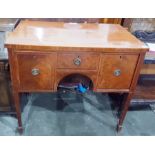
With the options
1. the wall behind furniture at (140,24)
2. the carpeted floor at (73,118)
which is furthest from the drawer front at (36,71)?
the wall behind furniture at (140,24)

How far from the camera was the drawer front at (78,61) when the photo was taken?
3.28 ft

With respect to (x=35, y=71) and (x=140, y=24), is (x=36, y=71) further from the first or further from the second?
(x=140, y=24)

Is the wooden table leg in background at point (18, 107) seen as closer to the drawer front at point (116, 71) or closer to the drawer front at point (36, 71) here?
the drawer front at point (36, 71)

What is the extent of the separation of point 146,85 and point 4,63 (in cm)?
120

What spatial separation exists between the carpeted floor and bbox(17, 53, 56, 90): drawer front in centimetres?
44

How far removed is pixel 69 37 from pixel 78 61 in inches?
6.8

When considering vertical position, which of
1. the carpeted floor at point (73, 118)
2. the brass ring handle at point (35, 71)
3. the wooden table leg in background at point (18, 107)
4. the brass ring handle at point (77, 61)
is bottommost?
the carpeted floor at point (73, 118)

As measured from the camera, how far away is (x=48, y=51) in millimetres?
976

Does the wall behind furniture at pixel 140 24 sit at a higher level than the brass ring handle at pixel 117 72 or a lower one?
higher

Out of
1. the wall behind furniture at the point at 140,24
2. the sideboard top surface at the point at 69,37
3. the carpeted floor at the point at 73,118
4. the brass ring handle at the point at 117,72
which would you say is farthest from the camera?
the wall behind furniture at the point at 140,24

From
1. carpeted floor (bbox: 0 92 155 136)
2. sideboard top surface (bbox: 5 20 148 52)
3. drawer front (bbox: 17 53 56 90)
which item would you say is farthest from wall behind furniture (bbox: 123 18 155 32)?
drawer front (bbox: 17 53 56 90)

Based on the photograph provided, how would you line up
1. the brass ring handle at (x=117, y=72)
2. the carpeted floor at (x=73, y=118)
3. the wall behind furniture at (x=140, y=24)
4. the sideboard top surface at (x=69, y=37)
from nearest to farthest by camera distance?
the sideboard top surface at (x=69, y=37) → the brass ring handle at (x=117, y=72) → the carpeted floor at (x=73, y=118) → the wall behind furniture at (x=140, y=24)

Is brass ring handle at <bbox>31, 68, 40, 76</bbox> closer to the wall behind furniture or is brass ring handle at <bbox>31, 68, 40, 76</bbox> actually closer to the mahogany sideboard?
the mahogany sideboard
